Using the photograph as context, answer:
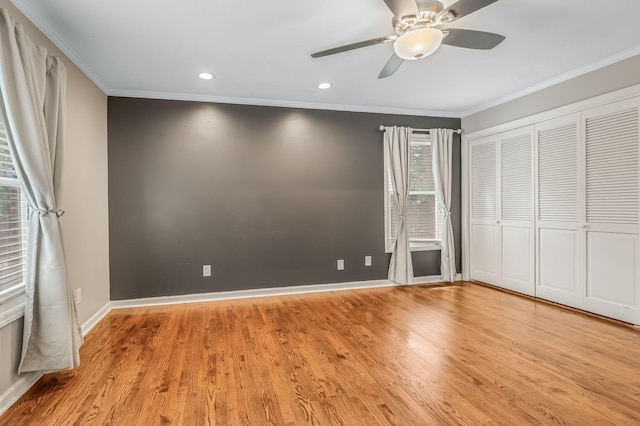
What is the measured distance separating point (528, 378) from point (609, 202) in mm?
2160

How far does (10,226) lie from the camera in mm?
2143

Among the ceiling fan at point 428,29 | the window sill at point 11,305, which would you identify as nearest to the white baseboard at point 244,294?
the window sill at point 11,305

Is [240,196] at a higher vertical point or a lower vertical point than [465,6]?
lower

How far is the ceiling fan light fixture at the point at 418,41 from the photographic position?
2105 millimetres

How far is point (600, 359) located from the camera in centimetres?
245

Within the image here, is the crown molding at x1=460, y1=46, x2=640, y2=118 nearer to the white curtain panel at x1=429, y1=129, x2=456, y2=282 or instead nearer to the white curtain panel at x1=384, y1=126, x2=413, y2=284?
the white curtain panel at x1=429, y1=129, x2=456, y2=282

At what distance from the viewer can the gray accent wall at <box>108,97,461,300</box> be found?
12.8 feet

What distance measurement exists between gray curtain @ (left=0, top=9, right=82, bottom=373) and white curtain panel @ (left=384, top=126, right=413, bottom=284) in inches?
143

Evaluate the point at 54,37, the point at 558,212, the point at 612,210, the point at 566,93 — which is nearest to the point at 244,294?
the point at 54,37

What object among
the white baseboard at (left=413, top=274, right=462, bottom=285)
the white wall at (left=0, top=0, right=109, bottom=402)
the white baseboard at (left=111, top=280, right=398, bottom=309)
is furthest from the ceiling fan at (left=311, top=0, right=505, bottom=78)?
the white baseboard at (left=413, top=274, right=462, bottom=285)

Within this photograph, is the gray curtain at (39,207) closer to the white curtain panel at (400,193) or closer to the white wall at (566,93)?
the white curtain panel at (400,193)

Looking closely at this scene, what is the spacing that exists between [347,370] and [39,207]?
7.49ft

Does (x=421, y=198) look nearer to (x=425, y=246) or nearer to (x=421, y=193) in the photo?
(x=421, y=193)

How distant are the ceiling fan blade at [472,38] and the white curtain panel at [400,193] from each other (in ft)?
7.50
